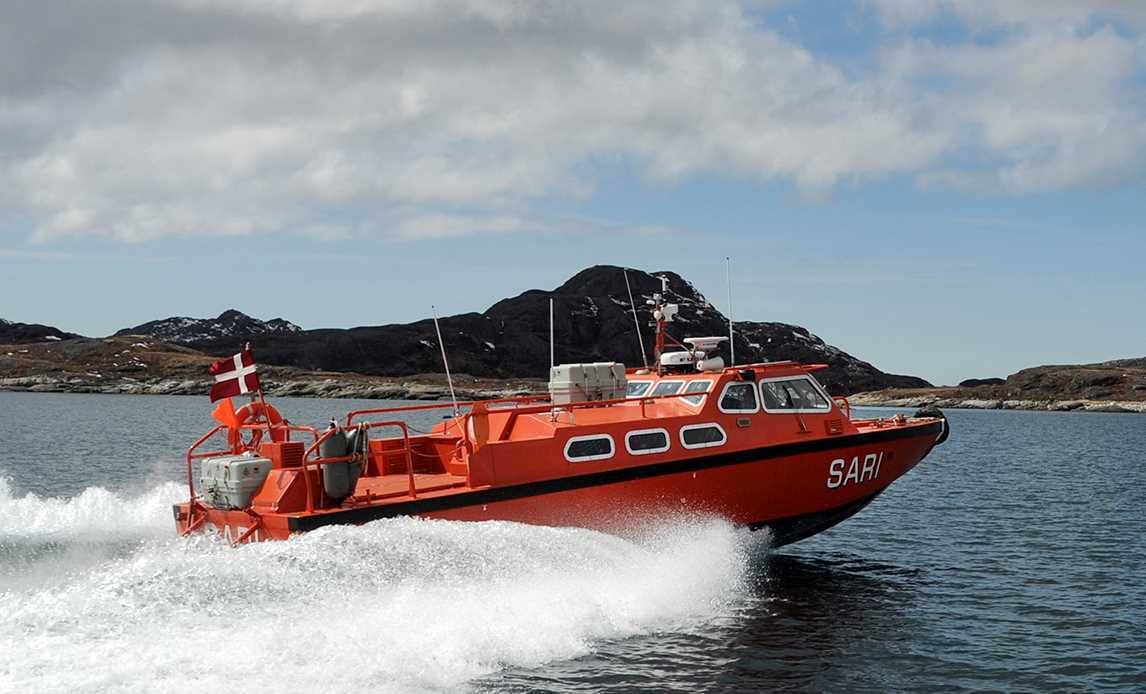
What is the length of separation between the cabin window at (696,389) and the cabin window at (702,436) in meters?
0.40

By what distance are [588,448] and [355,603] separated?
4104 mm

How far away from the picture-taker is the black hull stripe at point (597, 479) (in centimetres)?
1113

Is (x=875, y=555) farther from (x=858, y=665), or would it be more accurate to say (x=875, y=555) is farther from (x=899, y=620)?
(x=858, y=665)

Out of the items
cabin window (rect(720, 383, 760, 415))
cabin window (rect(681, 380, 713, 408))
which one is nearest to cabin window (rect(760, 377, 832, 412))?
cabin window (rect(720, 383, 760, 415))

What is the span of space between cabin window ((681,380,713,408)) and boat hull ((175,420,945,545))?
825 mm

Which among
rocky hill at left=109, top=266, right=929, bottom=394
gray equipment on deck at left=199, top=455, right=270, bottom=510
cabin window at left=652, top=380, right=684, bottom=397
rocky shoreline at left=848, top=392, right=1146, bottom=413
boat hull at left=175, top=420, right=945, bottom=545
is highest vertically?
rocky hill at left=109, top=266, right=929, bottom=394

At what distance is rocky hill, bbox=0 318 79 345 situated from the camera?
18312 cm

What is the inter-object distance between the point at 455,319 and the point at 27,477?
140219 millimetres

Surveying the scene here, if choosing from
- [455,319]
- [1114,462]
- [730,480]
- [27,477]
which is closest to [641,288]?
[455,319]

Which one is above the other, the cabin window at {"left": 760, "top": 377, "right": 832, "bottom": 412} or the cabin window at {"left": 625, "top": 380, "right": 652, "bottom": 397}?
the cabin window at {"left": 625, "top": 380, "right": 652, "bottom": 397}

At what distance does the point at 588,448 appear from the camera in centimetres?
1281

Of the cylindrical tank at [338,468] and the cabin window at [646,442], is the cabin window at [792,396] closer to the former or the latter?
the cabin window at [646,442]

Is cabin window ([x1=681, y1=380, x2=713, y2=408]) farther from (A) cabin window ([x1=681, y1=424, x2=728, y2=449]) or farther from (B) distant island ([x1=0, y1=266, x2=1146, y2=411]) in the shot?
(B) distant island ([x1=0, y1=266, x2=1146, y2=411])

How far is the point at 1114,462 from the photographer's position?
3650 centimetres
